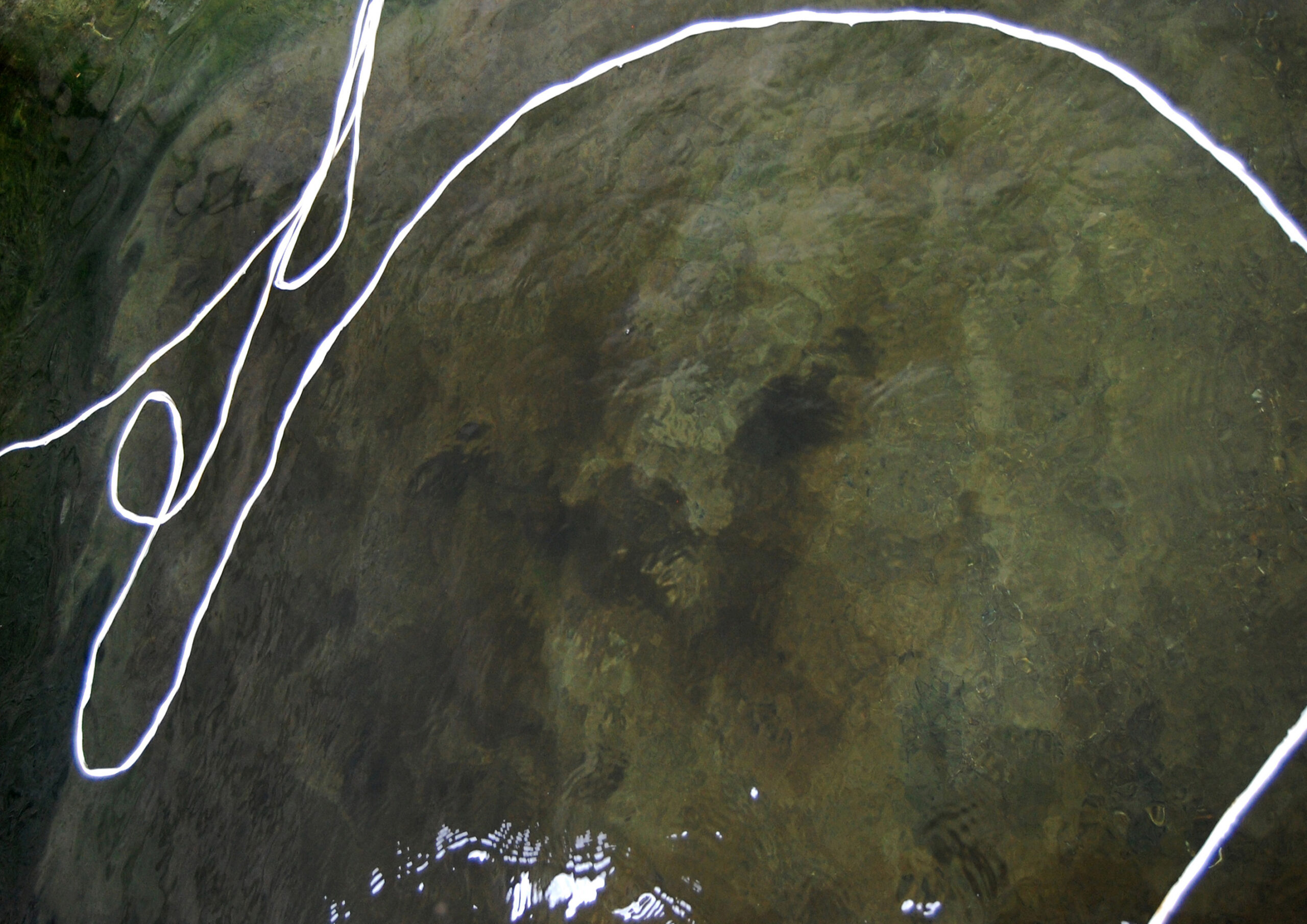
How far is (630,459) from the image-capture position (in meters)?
2.07

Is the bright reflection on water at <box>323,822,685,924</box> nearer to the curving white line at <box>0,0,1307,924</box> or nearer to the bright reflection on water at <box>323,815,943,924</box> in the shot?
the bright reflection on water at <box>323,815,943,924</box>

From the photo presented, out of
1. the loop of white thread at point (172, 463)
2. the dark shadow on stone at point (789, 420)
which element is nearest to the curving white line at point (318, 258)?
the loop of white thread at point (172, 463)

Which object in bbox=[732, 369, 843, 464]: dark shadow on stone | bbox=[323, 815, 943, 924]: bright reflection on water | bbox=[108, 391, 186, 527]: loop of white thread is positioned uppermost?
bbox=[108, 391, 186, 527]: loop of white thread

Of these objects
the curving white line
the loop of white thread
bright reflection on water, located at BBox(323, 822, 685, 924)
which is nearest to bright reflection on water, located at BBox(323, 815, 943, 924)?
bright reflection on water, located at BBox(323, 822, 685, 924)

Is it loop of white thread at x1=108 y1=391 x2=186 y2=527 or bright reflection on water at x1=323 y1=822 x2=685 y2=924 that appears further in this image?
loop of white thread at x1=108 y1=391 x2=186 y2=527

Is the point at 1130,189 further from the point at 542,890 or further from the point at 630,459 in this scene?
the point at 542,890

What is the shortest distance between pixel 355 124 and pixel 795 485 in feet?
4.54

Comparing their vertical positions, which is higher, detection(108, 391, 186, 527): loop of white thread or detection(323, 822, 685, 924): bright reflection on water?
detection(108, 391, 186, 527): loop of white thread

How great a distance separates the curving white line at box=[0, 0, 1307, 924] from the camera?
1963mm

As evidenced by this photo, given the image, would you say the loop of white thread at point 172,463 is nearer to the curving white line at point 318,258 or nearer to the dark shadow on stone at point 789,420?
the curving white line at point 318,258

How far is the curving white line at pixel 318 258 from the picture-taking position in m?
1.96

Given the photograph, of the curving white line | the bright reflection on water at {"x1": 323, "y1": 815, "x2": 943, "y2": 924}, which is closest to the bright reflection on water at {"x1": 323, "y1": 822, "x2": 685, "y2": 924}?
the bright reflection on water at {"x1": 323, "y1": 815, "x2": 943, "y2": 924}

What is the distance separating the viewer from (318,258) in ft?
7.06

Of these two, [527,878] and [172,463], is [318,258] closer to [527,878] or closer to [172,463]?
[172,463]
